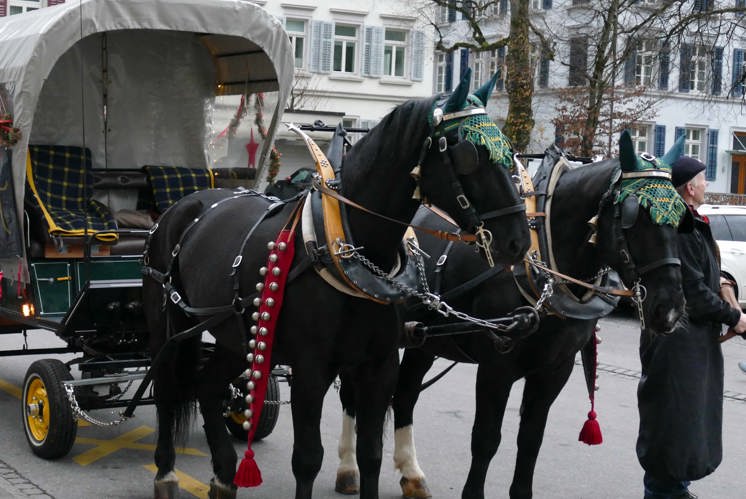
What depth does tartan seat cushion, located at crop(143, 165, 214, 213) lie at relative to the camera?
7.52 m

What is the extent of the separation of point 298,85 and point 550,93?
8561 millimetres

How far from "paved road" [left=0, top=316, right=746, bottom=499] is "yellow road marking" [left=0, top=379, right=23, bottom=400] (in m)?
0.01

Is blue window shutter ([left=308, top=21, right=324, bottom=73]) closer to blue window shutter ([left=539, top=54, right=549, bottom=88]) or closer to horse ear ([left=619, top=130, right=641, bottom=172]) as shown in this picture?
blue window shutter ([left=539, top=54, right=549, bottom=88])

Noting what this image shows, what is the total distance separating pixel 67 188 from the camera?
7.14 metres

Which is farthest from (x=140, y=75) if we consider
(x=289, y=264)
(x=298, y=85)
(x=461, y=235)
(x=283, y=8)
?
(x=283, y=8)

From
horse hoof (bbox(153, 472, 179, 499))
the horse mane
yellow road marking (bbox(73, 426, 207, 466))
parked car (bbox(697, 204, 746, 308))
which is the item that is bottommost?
parked car (bbox(697, 204, 746, 308))

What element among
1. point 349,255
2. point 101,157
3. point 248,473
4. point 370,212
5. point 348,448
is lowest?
point 348,448

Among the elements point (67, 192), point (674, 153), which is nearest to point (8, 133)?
point (67, 192)

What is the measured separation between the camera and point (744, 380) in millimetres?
10570

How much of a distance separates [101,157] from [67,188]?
2.56ft

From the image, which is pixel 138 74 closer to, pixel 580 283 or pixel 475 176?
pixel 580 283

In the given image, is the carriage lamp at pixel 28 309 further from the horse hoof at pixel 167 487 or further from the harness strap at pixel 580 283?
the harness strap at pixel 580 283

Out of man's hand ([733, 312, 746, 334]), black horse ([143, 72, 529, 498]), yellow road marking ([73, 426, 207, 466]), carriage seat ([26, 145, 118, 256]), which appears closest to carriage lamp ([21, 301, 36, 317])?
carriage seat ([26, 145, 118, 256])

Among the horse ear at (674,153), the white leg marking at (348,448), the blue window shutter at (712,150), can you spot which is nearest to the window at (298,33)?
the blue window shutter at (712,150)
